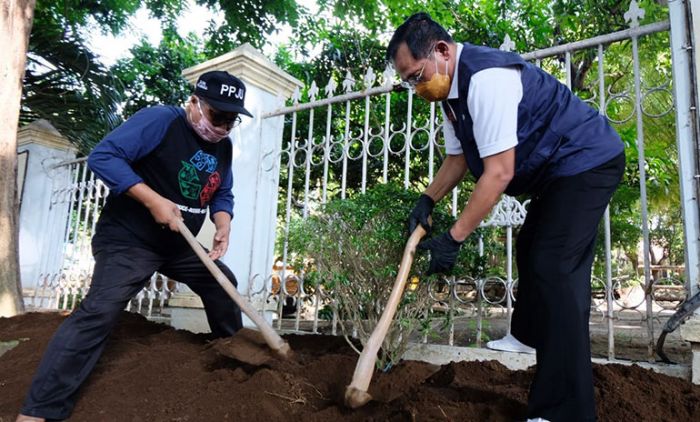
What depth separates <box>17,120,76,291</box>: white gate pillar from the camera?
22.4 ft

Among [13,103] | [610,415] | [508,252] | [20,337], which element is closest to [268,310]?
[20,337]

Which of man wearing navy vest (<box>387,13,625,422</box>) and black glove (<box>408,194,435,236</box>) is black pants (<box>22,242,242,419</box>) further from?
man wearing navy vest (<box>387,13,625,422</box>)

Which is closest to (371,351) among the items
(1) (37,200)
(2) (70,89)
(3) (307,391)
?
(3) (307,391)

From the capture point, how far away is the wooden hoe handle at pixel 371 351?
80.0 inches

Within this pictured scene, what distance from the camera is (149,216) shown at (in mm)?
2766

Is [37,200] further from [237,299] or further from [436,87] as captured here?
[436,87]

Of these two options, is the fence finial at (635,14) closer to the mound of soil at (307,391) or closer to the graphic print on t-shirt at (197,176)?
the mound of soil at (307,391)

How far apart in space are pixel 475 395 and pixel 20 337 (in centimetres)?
349

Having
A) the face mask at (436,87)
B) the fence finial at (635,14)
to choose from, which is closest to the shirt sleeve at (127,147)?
the face mask at (436,87)

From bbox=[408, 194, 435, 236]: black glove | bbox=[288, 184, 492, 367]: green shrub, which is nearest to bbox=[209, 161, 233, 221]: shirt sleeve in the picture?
bbox=[288, 184, 492, 367]: green shrub

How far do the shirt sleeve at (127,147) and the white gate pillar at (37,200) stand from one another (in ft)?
16.1

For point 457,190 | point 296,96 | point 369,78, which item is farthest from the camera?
point 296,96

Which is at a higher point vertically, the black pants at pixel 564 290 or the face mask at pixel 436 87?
the face mask at pixel 436 87

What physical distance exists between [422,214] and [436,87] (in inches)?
23.8
